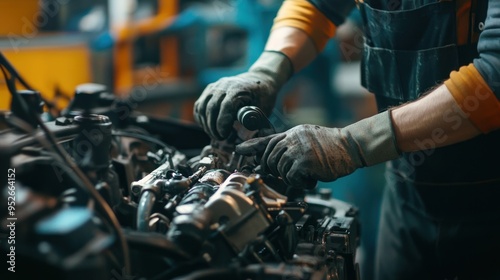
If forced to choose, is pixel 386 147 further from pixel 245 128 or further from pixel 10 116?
pixel 10 116

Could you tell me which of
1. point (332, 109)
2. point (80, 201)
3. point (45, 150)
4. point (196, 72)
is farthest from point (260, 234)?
point (196, 72)

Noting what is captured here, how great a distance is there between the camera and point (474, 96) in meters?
1.41

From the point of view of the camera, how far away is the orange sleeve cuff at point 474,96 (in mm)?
1406

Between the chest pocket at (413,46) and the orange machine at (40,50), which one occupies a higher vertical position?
the chest pocket at (413,46)

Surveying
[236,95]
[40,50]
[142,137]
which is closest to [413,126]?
[236,95]

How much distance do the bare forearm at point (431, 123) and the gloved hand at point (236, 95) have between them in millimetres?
466

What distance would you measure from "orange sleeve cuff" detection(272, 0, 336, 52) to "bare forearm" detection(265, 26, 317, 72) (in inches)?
0.7

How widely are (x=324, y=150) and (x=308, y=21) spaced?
742 millimetres

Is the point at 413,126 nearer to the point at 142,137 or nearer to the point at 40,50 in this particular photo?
the point at 142,137

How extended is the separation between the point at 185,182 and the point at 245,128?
0.31 meters

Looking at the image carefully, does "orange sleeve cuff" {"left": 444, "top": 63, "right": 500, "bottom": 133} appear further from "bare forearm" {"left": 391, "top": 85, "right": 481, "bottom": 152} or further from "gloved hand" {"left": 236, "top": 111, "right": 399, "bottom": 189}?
"gloved hand" {"left": 236, "top": 111, "right": 399, "bottom": 189}

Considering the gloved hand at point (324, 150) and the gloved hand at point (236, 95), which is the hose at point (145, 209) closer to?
the gloved hand at point (324, 150)

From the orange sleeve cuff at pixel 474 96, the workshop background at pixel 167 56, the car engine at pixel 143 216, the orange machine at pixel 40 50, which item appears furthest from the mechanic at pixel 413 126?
the orange machine at pixel 40 50

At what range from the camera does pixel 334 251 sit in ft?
4.69
